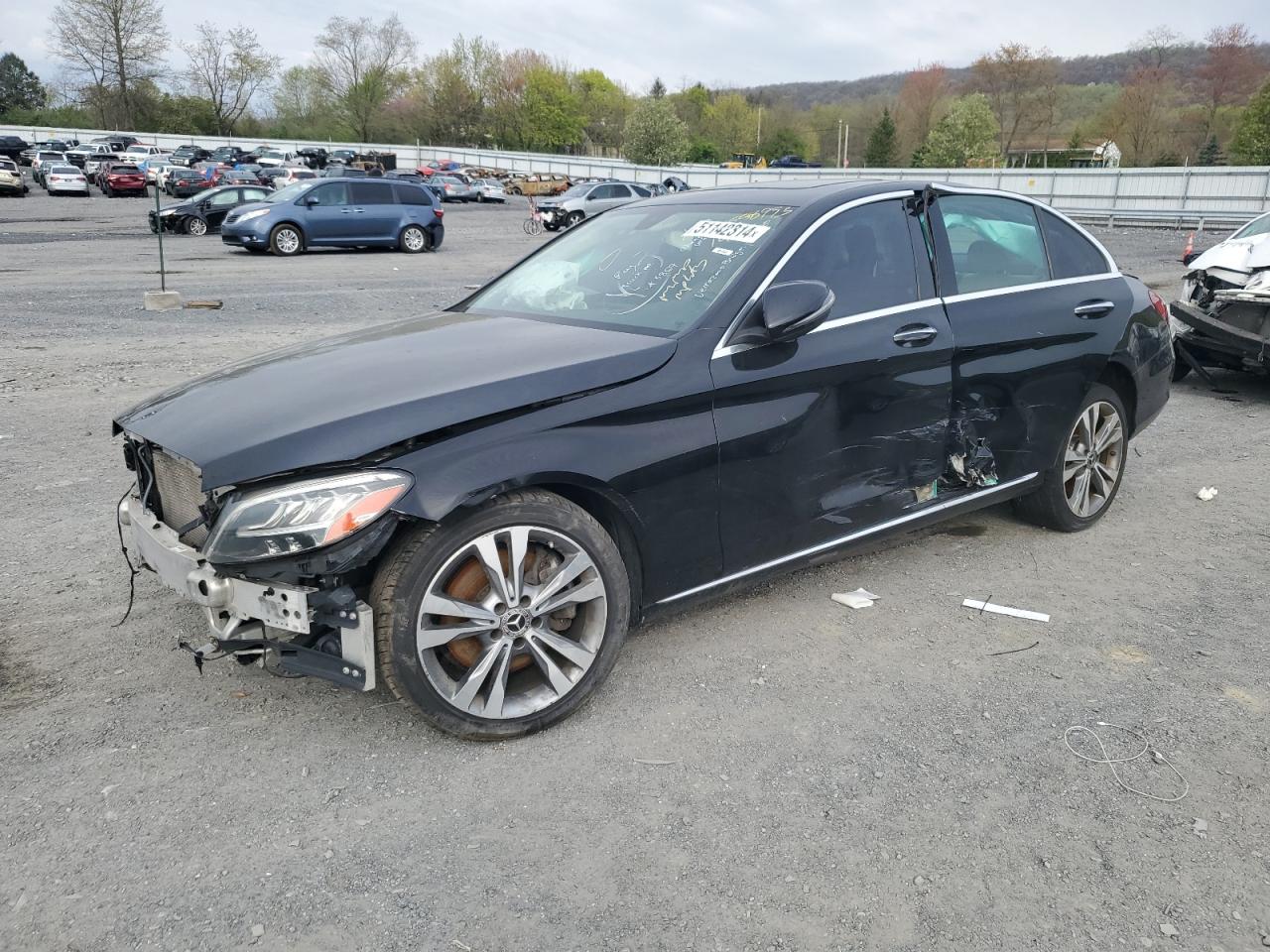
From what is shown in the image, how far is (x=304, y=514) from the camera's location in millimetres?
2863

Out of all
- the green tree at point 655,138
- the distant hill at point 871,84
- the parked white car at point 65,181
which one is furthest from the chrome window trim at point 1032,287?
the distant hill at point 871,84

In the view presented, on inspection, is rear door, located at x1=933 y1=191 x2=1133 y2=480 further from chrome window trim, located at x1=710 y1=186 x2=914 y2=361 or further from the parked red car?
the parked red car

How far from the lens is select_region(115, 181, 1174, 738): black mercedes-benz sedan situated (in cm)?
295

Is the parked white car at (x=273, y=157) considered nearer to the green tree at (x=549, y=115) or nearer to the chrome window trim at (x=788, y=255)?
the green tree at (x=549, y=115)

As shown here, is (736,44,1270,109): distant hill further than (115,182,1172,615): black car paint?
Yes

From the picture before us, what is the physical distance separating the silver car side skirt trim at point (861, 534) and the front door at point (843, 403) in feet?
0.09

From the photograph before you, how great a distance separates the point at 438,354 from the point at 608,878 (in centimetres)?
192

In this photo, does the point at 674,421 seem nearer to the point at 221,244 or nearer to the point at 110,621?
the point at 110,621

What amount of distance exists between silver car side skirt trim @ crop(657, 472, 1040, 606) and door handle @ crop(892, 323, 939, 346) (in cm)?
74

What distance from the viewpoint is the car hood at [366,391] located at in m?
2.95

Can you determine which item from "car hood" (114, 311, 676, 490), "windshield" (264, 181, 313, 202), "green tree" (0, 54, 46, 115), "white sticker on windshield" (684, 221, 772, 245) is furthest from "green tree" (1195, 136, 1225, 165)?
"green tree" (0, 54, 46, 115)

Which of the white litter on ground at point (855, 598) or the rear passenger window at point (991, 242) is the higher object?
the rear passenger window at point (991, 242)

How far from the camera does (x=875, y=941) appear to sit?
2393mm

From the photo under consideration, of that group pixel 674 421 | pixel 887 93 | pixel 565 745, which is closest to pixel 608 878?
pixel 565 745
